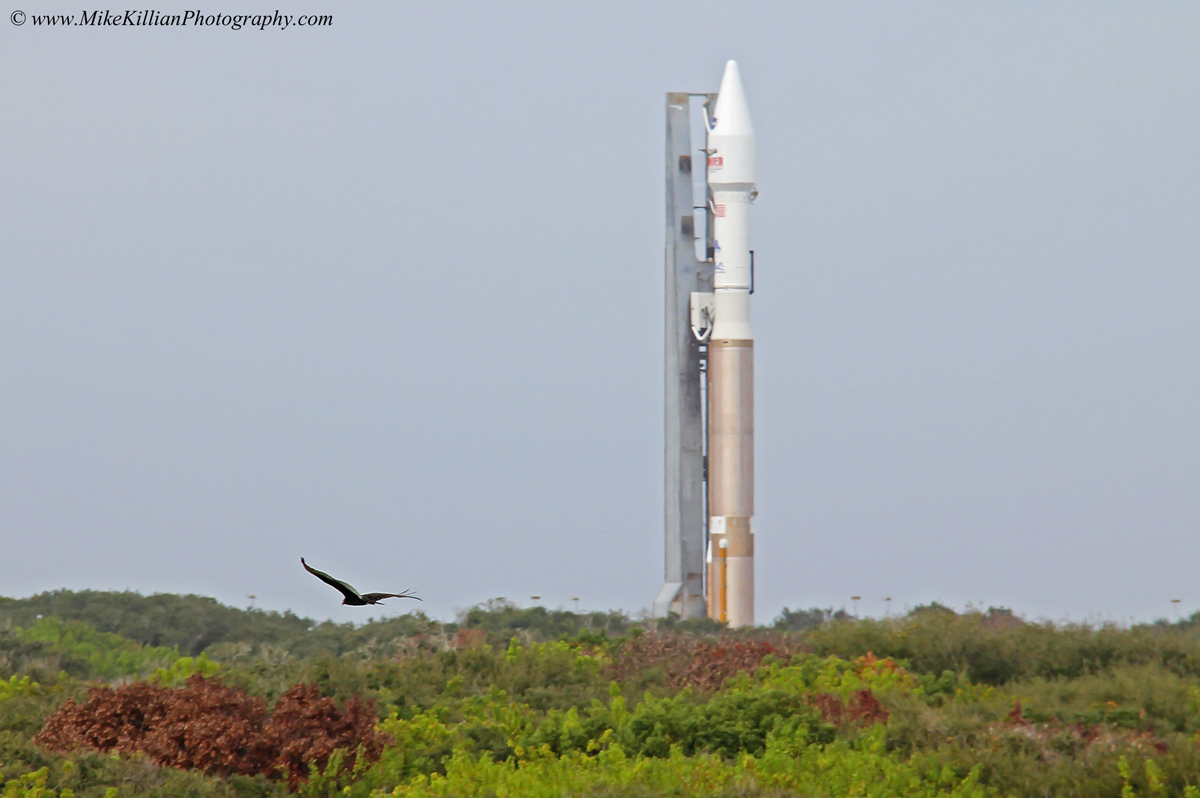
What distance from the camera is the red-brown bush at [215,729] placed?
12.7 m

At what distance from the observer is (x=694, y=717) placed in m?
14.0

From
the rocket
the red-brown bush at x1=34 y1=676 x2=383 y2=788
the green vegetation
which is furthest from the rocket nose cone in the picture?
the red-brown bush at x1=34 y1=676 x2=383 y2=788

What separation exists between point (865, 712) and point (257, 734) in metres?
6.38

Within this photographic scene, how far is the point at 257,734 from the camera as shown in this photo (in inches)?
512

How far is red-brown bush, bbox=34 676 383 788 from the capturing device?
1268 cm

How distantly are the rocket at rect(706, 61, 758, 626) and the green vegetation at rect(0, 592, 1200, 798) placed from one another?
24.0 ft

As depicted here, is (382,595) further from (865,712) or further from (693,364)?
(693,364)

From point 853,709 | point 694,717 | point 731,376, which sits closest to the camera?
point 694,717

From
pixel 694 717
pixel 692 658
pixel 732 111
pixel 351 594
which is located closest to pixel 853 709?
pixel 694 717

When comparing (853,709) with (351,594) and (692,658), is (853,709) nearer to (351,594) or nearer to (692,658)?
(692,658)

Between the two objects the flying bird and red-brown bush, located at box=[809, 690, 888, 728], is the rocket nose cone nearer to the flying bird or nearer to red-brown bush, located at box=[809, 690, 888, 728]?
red-brown bush, located at box=[809, 690, 888, 728]

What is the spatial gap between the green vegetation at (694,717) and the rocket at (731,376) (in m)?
7.31

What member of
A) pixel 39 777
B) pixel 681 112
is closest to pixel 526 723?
pixel 39 777

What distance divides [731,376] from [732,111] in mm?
5784
